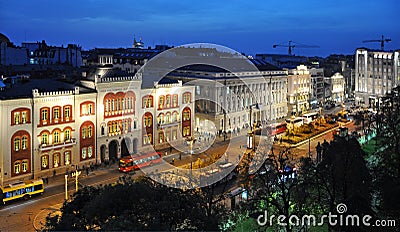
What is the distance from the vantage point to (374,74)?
97.2 m

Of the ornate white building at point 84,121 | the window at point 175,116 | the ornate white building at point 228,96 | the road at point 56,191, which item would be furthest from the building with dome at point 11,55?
the road at point 56,191

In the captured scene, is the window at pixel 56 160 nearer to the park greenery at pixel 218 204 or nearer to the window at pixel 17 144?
the window at pixel 17 144

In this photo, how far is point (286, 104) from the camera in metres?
77.8

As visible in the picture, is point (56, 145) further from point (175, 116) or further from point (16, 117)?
point (175, 116)

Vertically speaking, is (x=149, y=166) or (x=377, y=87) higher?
(x=377, y=87)

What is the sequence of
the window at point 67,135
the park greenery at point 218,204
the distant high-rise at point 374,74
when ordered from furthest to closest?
the distant high-rise at point 374,74 < the window at point 67,135 < the park greenery at point 218,204

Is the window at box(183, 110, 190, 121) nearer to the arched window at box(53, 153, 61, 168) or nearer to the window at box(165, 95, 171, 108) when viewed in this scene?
the window at box(165, 95, 171, 108)

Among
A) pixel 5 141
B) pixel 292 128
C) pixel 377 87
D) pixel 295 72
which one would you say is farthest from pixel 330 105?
pixel 5 141

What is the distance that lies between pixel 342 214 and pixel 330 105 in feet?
249

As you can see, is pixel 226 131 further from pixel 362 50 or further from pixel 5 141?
pixel 362 50

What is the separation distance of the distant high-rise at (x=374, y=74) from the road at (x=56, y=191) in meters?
47.0

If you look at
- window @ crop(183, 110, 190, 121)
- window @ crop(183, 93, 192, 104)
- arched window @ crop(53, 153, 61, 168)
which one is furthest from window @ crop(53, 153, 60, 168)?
window @ crop(183, 93, 192, 104)

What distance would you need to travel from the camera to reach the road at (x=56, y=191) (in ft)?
99.5

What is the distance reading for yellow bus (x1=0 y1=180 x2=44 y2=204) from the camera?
110 feet
